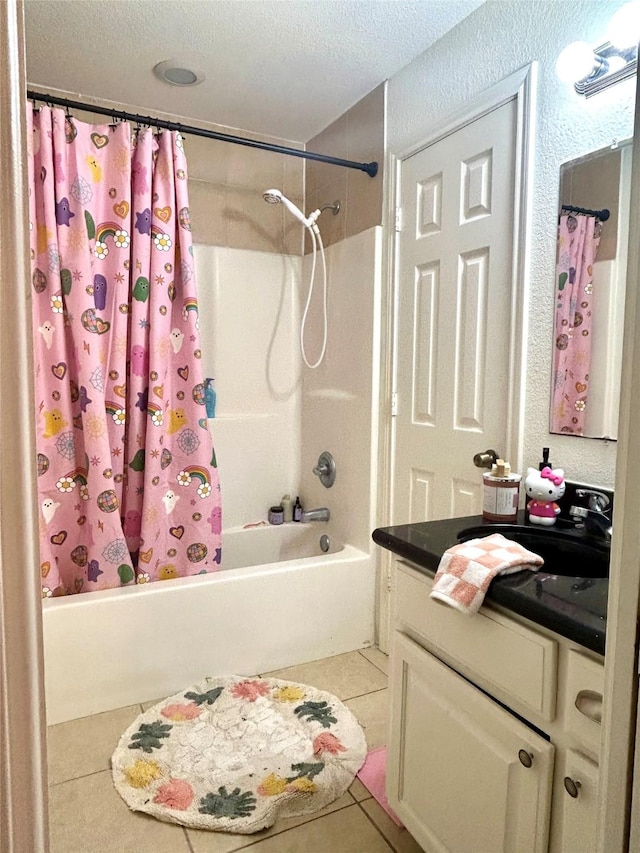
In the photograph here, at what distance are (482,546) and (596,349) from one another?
0.66 m

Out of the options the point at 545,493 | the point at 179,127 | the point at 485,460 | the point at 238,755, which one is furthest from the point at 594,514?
the point at 179,127

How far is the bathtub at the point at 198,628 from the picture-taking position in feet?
6.14

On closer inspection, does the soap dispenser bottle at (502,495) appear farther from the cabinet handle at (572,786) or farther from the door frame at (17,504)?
the door frame at (17,504)

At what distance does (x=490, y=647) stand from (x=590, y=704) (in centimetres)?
20

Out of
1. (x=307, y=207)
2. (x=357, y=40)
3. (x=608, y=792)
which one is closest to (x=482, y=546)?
(x=608, y=792)

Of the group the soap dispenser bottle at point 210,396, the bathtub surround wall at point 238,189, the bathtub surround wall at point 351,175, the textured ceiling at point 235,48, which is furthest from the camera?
the soap dispenser bottle at point 210,396

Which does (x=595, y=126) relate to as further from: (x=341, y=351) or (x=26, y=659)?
(x=26, y=659)

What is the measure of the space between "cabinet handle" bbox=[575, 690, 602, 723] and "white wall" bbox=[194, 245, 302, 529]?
2084 millimetres

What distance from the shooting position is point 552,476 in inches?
56.9

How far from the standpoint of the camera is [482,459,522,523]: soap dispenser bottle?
1.47 meters

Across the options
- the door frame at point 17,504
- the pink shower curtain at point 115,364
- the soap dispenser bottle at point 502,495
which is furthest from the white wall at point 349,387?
the door frame at point 17,504

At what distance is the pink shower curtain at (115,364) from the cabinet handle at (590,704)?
164 cm

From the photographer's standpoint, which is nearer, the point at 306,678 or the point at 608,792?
the point at 608,792

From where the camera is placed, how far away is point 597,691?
849mm
